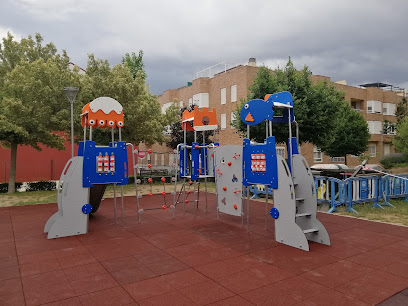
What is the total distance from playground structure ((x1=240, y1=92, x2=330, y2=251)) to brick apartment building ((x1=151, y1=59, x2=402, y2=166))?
44.3 feet

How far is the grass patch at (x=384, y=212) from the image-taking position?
850 cm

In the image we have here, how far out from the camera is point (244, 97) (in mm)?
26422

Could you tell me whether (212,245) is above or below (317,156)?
below

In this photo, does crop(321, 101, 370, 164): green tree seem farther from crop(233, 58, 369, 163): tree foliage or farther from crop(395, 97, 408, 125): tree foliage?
crop(395, 97, 408, 125): tree foliage

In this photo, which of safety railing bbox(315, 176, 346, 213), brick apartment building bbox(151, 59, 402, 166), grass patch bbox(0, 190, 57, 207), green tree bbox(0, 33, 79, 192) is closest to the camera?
safety railing bbox(315, 176, 346, 213)

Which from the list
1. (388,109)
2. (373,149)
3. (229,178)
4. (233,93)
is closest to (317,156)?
(373,149)

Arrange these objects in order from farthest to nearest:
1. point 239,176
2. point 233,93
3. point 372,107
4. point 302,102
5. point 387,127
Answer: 1. point 387,127
2. point 372,107
3. point 233,93
4. point 302,102
5. point 239,176

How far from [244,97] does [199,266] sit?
22.7 meters

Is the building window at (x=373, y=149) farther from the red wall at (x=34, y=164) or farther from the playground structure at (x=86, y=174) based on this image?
the playground structure at (x=86, y=174)

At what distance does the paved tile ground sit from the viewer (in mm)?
3927

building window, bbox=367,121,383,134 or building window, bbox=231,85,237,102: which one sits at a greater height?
building window, bbox=231,85,237,102

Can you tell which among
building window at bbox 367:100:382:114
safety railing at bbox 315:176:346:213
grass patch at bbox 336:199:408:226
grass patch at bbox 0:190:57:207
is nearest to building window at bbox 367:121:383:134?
building window at bbox 367:100:382:114

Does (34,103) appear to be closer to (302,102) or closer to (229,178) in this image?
(229,178)

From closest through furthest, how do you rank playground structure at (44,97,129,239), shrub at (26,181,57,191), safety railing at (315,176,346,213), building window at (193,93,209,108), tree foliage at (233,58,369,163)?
playground structure at (44,97,129,239) → safety railing at (315,176,346,213) → tree foliage at (233,58,369,163) → shrub at (26,181,57,191) → building window at (193,93,209,108)
